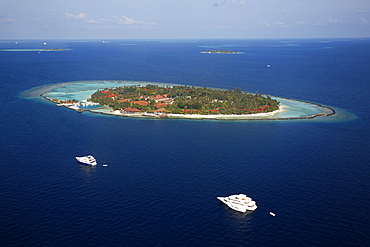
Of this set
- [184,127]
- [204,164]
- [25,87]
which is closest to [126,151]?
[204,164]

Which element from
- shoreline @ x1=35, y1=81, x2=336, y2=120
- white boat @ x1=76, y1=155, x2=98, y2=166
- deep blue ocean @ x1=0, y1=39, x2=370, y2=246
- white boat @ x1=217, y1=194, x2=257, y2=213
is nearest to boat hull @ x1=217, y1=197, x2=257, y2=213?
white boat @ x1=217, y1=194, x2=257, y2=213

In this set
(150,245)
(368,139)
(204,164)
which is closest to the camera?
(150,245)

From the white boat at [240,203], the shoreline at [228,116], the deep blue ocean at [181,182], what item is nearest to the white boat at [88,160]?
the deep blue ocean at [181,182]

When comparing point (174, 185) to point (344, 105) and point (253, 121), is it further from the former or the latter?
point (344, 105)

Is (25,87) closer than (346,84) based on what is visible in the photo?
Yes

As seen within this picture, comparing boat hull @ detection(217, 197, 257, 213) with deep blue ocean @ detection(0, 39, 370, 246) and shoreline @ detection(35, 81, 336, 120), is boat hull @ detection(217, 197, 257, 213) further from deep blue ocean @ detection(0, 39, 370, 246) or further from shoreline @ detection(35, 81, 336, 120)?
shoreline @ detection(35, 81, 336, 120)

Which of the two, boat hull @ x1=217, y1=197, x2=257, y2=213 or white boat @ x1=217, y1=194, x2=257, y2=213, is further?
white boat @ x1=217, y1=194, x2=257, y2=213
